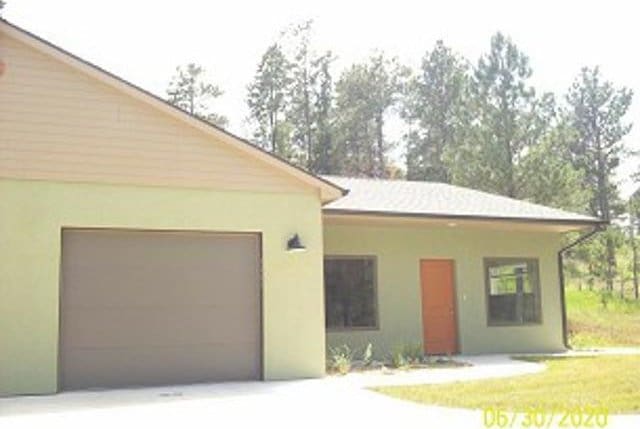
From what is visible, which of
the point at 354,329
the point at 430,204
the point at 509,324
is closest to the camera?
the point at 354,329

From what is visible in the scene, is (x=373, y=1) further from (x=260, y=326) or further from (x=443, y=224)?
(x=443, y=224)

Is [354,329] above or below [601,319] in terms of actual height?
above

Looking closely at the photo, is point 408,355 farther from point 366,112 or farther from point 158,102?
point 366,112

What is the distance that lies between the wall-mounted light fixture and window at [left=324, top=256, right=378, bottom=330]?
3.04m

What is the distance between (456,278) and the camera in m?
→ 15.1

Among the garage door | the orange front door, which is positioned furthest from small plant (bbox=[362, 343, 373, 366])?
the garage door

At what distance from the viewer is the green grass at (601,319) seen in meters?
18.4

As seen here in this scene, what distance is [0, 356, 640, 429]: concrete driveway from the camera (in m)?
7.16

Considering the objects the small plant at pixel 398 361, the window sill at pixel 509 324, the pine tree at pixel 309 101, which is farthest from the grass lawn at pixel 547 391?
the pine tree at pixel 309 101

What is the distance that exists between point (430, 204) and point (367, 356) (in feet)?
12.3

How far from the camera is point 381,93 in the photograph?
39.6 metres

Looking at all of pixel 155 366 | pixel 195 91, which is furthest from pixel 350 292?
pixel 195 91

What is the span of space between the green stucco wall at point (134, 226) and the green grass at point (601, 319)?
885 cm

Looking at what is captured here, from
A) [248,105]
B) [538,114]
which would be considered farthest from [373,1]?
[248,105]
